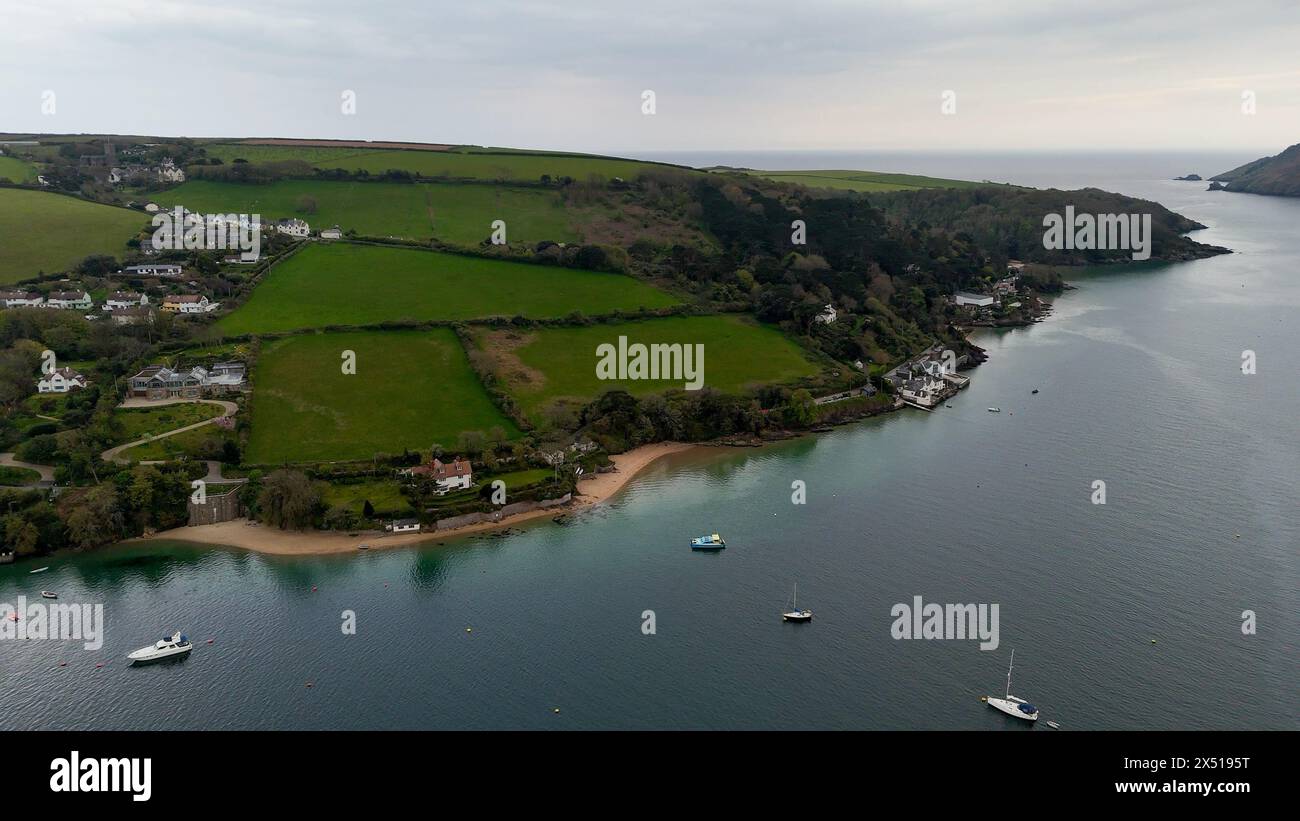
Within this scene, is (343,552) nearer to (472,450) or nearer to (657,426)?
(472,450)

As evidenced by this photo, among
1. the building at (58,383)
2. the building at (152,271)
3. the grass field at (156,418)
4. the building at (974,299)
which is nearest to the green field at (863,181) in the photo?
the building at (974,299)

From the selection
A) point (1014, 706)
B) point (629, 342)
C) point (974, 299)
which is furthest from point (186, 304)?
point (974, 299)

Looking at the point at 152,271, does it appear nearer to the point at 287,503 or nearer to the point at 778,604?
the point at 287,503

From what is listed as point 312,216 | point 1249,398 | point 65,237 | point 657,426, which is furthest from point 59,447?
point 1249,398

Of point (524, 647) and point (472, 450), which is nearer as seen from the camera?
point (524, 647)

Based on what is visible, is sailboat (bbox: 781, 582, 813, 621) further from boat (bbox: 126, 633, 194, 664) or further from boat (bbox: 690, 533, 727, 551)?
boat (bbox: 126, 633, 194, 664)

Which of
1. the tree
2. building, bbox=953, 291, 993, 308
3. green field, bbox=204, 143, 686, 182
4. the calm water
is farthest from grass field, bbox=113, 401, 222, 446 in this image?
building, bbox=953, 291, 993, 308

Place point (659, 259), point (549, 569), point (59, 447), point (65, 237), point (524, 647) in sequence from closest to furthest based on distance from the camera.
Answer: point (524, 647) < point (549, 569) < point (59, 447) < point (65, 237) < point (659, 259)
